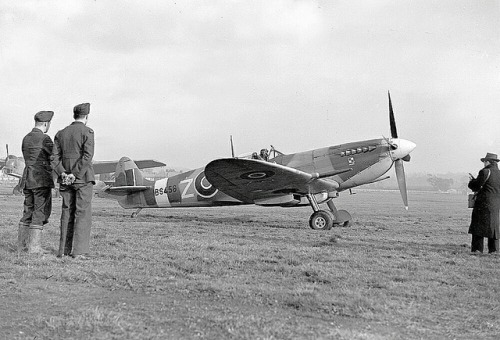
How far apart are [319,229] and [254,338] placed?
767 cm

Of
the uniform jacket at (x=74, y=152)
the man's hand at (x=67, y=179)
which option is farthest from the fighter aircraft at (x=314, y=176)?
the man's hand at (x=67, y=179)

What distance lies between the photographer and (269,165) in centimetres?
988

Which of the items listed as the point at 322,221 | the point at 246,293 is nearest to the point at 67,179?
the point at 246,293

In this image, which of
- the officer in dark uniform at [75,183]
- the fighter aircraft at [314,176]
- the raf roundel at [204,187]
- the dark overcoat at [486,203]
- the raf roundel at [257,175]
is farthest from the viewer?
the raf roundel at [204,187]

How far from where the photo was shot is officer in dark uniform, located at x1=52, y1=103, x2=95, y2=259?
556cm

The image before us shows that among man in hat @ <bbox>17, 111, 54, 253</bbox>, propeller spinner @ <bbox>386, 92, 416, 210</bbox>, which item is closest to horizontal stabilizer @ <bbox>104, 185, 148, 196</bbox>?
propeller spinner @ <bbox>386, 92, 416, 210</bbox>

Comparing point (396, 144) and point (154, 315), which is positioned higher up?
point (396, 144)

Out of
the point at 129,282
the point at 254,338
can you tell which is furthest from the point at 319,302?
the point at 129,282

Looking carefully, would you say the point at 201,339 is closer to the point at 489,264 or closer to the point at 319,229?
the point at 489,264

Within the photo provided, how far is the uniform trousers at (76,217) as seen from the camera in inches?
219

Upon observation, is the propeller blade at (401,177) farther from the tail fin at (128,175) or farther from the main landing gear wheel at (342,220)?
the tail fin at (128,175)

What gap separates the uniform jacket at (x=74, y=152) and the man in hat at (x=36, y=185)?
1.11ft

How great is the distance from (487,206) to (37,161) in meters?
6.72

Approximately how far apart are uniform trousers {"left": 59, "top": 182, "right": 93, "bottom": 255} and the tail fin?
864 cm
